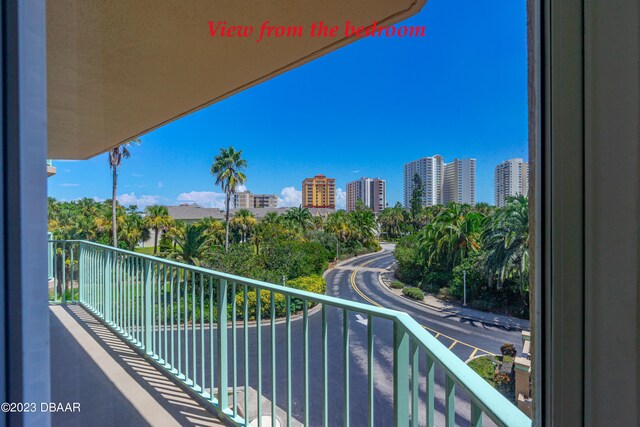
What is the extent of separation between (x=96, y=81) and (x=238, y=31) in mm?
791

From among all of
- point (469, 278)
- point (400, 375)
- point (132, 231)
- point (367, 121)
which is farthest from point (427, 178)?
point (367, 121)

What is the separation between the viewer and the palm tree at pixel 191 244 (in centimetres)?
319

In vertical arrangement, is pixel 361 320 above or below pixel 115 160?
below

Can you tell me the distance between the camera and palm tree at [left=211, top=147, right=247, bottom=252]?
228 inches

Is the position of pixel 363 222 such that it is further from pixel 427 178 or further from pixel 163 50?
pixel 163 50

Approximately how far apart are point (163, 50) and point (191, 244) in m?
2.91

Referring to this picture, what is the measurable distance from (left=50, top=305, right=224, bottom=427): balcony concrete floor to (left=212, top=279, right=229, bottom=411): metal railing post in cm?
11

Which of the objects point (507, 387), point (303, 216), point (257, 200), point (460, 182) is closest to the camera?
point (507, 387)

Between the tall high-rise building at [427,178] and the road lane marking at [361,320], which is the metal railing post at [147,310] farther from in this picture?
the tall high-rise building at [427,178]

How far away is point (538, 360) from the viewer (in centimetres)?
44

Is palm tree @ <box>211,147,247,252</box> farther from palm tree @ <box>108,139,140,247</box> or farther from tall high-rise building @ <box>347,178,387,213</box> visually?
palm tree @ <box>108,139,140,247</box>

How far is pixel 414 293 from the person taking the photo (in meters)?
2.09

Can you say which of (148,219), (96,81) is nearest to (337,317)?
(96,81)
